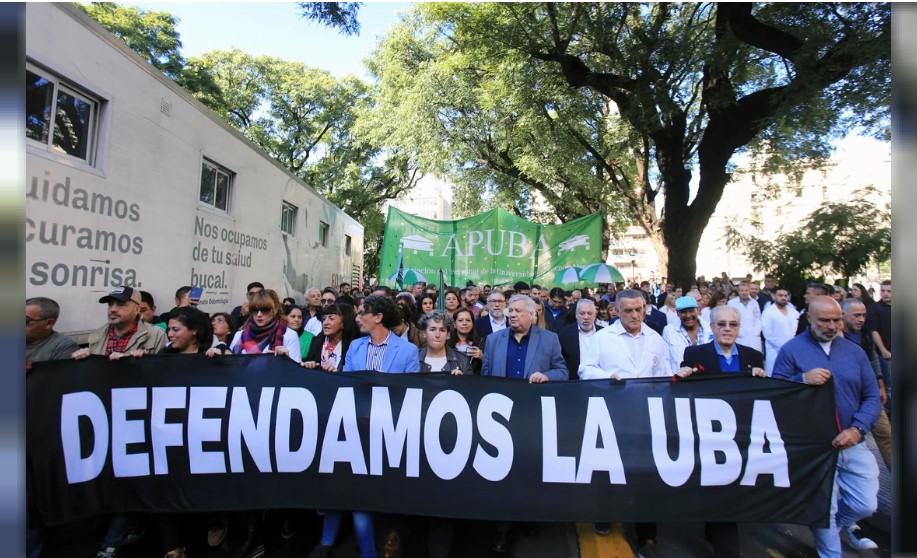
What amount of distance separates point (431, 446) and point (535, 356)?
43.3 inches

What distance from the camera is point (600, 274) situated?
9.30 meters

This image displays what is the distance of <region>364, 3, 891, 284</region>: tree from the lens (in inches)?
302

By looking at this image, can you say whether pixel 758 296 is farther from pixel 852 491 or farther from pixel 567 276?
pixel 852 491

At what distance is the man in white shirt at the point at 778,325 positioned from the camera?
6.44 metres

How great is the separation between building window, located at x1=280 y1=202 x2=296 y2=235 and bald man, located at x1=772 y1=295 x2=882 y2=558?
26.8ft

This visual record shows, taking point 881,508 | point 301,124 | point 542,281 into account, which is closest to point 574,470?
point 881,508

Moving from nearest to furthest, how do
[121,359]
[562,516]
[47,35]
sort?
[562,516] < [121,359] < [47,35]

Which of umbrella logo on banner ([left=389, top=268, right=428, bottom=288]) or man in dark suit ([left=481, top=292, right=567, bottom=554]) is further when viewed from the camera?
umbrella logo on banner ([left=389, top=268, right=428, bottom=288])

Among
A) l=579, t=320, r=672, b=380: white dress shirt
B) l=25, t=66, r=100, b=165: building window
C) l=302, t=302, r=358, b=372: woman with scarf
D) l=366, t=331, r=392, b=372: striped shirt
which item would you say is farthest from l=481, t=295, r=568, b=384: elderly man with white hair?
l=25, t=66, r=100, b=165: building window

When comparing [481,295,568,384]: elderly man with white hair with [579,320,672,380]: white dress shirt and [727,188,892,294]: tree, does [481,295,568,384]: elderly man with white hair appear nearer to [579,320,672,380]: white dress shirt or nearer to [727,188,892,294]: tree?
[579,320,672,380]: white dress shirt

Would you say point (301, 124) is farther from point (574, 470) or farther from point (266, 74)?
point (574, 470)

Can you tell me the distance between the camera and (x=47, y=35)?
11.3 ft

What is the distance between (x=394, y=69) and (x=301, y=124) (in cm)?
957

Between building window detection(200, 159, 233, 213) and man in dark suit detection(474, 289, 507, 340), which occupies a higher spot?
building window detection(200, 159, 233, 213)
